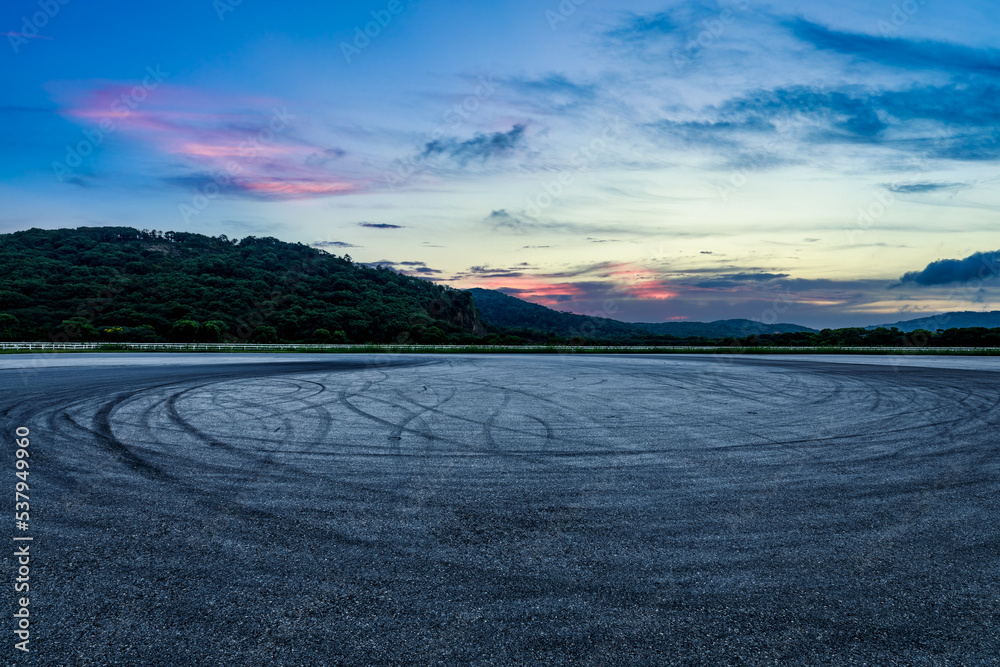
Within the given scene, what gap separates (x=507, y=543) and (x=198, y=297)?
106 metres

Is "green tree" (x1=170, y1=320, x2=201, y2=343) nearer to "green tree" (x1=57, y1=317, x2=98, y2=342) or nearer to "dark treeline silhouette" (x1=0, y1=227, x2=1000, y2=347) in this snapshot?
"dark treeline silhouette" (x1=0, y1=227, x2=1000, y2=347)

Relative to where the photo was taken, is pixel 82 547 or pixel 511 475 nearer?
pixel 82 547

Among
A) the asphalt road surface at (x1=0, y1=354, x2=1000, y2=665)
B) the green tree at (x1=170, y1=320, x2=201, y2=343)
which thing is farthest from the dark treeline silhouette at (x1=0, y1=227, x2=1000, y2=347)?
the asphalt road surface at (x1=0, y1=354, x2=1000, y2=665)

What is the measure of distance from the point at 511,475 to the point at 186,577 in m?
3.89

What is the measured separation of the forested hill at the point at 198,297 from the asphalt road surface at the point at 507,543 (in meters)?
61.3

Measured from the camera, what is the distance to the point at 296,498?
5.89 metres

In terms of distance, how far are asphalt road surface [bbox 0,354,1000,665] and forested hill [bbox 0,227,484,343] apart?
61345 mm

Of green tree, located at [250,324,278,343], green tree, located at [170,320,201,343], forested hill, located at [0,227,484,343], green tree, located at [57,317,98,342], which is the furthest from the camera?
forested hill, located at [0,227,484,343]

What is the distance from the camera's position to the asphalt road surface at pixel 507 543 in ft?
10.8

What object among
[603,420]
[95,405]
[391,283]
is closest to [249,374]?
[95,405]

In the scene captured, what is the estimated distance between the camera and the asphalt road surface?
3.30 m

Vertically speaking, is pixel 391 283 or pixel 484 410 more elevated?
pixel 391 283

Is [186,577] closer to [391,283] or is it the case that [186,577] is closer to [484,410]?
[484,410]

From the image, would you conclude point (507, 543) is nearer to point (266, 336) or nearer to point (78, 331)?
point (266, 336)
